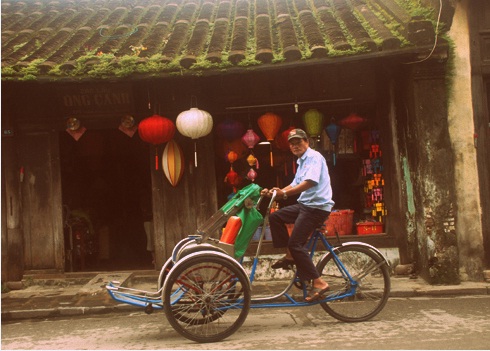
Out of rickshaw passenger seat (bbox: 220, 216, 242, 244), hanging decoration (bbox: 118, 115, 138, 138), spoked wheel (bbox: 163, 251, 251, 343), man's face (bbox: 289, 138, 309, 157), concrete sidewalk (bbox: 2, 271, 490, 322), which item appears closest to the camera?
spoked wheel (bbox: 163, 251, 251, 343)

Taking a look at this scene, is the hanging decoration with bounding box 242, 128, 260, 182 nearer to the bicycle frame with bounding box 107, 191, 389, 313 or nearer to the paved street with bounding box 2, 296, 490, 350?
the paved street with bounding box 2, 296, 490, 350

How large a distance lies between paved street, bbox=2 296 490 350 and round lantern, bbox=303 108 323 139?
3329mm

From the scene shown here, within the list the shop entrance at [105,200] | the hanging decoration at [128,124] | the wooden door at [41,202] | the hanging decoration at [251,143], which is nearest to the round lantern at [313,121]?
the hanging decoration at [251,143]

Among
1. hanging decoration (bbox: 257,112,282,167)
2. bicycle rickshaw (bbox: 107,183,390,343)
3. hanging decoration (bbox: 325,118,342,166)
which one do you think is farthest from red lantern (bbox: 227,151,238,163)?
bicycle rickshaw (bbox: 107,183,390,343)

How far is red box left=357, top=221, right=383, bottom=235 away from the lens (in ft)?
34.5

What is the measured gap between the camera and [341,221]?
1052 centimetres

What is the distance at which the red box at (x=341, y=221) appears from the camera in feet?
34.4

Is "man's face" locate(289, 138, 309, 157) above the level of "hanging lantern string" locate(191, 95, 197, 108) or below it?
below

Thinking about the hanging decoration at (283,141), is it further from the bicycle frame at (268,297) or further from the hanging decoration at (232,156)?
the bicycle frame at (268,297)

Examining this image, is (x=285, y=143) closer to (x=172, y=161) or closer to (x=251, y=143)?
(x=251, y=143)

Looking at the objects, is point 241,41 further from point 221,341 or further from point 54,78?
point 221,341

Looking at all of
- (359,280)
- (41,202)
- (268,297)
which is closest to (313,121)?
(359,280)

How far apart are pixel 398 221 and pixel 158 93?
4.63m

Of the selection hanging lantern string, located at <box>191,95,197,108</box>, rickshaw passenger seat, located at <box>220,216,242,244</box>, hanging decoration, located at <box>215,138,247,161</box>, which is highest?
hanging lantern string, located at <box>191,95,197,108</box>
